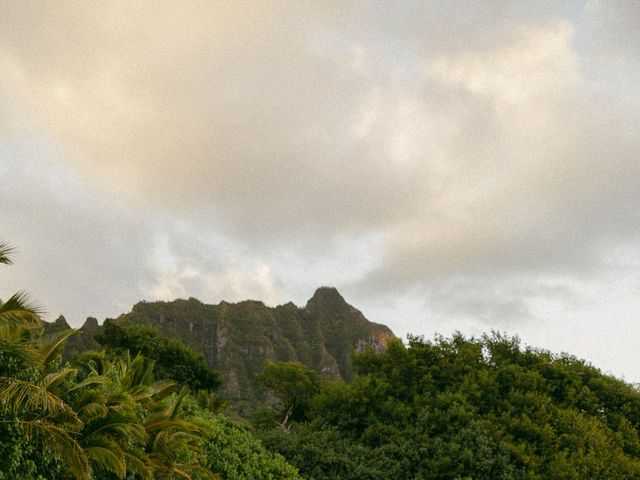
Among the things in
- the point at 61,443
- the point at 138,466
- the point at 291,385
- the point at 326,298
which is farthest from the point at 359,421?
the point at 326,298

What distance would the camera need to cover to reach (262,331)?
157875 mm

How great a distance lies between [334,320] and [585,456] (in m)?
156

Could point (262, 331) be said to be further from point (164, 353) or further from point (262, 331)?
point (164, 353)

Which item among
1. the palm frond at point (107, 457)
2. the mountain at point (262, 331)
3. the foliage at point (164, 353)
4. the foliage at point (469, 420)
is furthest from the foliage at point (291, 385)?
the mountain at point (262, 331)

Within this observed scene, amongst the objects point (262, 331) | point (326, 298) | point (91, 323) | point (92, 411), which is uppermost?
point (326, 298)

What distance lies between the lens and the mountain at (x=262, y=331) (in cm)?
14538

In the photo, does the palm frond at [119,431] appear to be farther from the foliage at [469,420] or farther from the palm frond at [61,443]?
the foliage at [469,420]

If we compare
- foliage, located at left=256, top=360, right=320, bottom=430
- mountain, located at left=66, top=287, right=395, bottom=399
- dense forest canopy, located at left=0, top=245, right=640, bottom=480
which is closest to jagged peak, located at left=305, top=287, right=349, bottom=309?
mountain, located at left=66, top=287, right=395, bottom=399

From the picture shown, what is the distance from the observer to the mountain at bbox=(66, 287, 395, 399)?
145m

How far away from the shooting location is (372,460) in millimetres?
24344

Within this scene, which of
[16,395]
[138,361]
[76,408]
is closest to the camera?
[16,395]

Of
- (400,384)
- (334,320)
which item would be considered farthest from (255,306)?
(400,384)

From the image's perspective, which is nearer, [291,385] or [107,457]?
[107,457]

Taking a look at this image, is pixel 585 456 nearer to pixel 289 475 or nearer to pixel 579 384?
pixel 579 384
